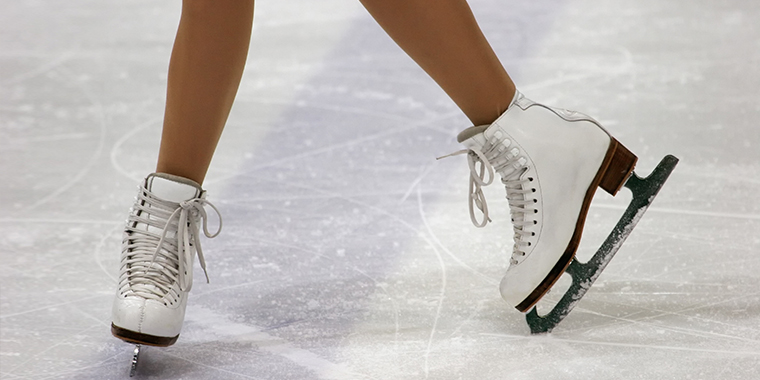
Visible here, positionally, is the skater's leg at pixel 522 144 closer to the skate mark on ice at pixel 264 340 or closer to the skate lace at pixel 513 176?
the skate lace at pixel 513 176

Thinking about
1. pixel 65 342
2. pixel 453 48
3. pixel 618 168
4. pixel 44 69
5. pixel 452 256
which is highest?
pixel 453 48

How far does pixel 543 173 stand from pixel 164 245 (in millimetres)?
477

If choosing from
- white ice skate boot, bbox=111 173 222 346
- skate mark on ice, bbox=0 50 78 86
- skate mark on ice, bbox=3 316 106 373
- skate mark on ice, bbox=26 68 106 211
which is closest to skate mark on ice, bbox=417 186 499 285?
white ice skate boot, bbox=111 173 222 346

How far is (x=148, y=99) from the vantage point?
2.12 m

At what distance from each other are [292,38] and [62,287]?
1.53m

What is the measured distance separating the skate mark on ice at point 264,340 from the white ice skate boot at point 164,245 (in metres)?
0.10

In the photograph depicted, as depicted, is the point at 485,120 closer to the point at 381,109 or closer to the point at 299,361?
the point at 299,361

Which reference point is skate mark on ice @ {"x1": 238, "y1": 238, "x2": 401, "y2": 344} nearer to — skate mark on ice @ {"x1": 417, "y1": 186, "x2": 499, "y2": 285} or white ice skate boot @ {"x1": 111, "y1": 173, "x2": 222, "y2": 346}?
skate mark on ice @ {"x1": 417, "y1": 186, "x2": 499, "y2": 285}

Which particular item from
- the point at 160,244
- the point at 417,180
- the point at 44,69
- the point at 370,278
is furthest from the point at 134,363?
the point at 44,69

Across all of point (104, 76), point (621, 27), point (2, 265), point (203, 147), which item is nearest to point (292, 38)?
point (104, 76)

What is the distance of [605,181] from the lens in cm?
105

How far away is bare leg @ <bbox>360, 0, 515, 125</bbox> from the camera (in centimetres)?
102

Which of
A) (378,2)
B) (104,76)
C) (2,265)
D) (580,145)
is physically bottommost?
(104,76)

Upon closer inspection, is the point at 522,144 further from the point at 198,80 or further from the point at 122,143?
the point at 122,143
